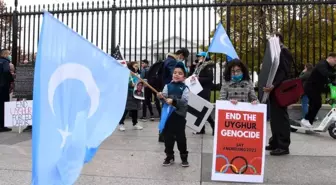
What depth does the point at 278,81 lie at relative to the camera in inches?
219

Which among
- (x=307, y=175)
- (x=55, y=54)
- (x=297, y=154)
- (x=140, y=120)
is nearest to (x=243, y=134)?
(x=307, y=175)

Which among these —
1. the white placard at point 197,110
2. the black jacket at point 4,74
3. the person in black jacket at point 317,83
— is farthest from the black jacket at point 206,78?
the black jacket at point 4,74

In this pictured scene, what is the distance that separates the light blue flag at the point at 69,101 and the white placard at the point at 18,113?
5.58m

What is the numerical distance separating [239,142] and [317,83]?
13.2 ft

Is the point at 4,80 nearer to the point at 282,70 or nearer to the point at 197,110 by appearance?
the point at 197,110

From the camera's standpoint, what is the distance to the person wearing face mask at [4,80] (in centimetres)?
838

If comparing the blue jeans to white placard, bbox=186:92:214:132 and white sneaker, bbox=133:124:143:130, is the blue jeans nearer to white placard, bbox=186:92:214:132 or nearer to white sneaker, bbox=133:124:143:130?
white sneaker, bbox=133:124:143:130

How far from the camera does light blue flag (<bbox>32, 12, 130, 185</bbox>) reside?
262 cm

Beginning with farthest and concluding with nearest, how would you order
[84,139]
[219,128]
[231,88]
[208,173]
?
[231,88] < [208,173] < [219,128] < [84,139]

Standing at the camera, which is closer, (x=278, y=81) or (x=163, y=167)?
(x=163, y=167)

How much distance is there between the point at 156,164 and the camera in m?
5.31

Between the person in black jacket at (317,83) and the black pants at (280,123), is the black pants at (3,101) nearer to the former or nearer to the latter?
the black pants at (280,123)

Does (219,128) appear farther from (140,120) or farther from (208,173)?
(140,120)

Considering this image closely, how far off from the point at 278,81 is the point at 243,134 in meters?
1.40
